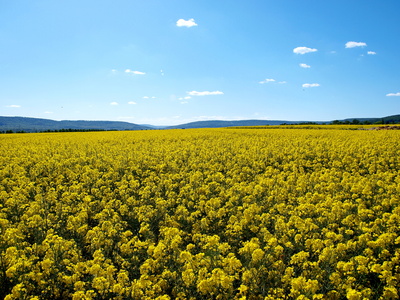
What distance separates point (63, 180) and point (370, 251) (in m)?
12.4

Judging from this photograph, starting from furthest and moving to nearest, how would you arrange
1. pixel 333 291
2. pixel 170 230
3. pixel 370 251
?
pixel 170 230
pixel 370 251
pixel 333 291

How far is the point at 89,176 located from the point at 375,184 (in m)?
12.8

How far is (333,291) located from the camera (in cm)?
460

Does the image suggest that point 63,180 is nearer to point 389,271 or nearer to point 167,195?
point 167,195

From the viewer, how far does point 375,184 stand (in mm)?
10305

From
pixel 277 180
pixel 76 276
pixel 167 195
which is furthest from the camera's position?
pixel 277 180

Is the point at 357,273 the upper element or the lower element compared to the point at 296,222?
lower

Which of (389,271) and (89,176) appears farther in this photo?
(89,176)

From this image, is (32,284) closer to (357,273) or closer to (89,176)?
(357,273)

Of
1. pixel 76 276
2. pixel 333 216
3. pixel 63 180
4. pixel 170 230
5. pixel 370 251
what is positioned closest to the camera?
pixel 76 276

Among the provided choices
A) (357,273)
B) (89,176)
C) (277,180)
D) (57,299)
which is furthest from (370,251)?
(89,176)

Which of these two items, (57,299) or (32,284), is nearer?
(32,284)

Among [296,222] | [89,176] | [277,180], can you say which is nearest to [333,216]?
[296,222]

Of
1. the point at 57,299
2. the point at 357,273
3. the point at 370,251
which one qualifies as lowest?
the point at 57,299
